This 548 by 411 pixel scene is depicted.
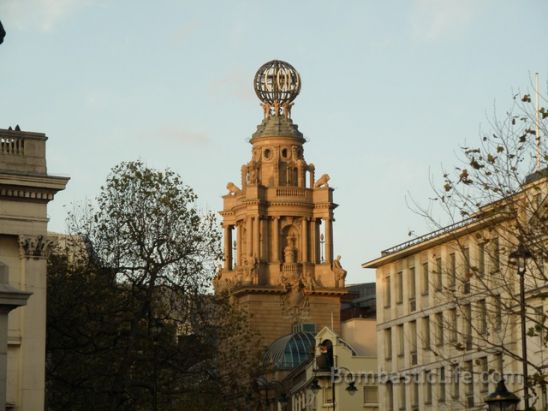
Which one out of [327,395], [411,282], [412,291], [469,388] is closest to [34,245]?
[469,388]

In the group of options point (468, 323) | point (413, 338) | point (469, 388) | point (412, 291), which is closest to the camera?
point (468, 323)

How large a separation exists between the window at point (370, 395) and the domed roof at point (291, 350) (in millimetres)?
39442

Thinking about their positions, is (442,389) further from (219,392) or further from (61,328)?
(61,328)

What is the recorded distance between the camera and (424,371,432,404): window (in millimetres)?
111250

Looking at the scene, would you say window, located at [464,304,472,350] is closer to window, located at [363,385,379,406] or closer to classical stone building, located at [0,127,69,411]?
classical stone building, located at [0,127,69,411]

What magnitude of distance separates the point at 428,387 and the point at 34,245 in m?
43.4

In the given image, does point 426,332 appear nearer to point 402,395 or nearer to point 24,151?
point 402,395

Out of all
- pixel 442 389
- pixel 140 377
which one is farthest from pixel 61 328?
pixel 442 389

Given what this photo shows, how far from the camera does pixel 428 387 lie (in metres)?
113

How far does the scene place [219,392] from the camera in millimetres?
86312

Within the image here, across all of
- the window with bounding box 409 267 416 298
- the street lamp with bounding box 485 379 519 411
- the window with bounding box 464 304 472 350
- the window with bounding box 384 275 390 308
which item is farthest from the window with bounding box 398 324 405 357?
the street lamp with bounding box 485 379 519 411

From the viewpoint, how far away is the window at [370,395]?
137750 millimetres

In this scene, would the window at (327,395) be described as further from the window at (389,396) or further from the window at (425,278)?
the window at (425,278)

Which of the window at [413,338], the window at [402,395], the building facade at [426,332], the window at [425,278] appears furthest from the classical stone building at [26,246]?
the window at [402,395]
